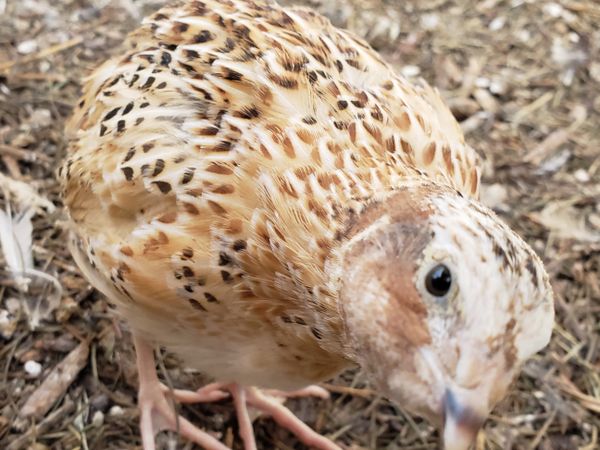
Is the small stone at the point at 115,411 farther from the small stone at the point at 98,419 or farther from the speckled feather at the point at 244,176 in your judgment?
the speckled feather at the point at 244,176

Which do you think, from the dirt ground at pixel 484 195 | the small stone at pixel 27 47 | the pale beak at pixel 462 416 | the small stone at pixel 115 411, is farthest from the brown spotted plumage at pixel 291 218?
the small stone at pixel 27 47

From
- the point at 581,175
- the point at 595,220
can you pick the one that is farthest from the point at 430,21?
the point at 595,220

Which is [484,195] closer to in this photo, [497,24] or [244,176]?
[497,24]

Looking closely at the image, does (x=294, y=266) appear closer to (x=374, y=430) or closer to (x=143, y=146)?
(x=143, y=146)

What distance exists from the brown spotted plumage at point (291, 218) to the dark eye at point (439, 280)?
0.01 metres

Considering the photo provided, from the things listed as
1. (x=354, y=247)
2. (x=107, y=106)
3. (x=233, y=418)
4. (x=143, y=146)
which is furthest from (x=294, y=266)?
(x=233, y=418)

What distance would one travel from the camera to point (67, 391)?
327cm

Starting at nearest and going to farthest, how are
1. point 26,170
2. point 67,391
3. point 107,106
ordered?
point 107,106, point 67,391, point 26,170

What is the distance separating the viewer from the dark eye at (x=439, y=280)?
1779mm

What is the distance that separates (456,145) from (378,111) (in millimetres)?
328

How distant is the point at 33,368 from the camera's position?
Result: 10.8 feet

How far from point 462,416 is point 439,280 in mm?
299

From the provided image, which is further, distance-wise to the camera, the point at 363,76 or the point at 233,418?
the point at 233,418

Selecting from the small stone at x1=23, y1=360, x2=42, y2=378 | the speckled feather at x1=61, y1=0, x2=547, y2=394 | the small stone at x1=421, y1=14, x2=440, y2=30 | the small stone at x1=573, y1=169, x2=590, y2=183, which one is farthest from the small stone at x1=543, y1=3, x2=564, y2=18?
the small stone at x1=23, y1=360, x2=42, y2=378
